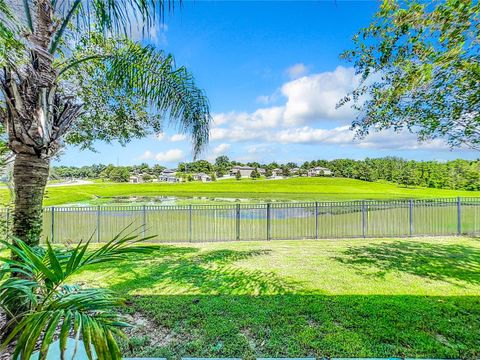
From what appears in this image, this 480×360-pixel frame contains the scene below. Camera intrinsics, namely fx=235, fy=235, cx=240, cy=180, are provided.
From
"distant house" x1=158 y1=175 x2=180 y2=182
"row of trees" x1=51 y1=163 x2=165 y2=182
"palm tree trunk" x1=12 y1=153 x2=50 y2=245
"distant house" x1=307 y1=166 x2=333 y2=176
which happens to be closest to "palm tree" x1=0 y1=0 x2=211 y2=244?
"palm tree trunk" x1=12 y1=153 x2=50 y2=245

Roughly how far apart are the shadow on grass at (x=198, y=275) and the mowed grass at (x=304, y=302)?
2cm

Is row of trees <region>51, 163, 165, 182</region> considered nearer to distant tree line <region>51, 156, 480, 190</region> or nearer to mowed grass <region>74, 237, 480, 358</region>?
distant tree line <region>51, 156, 480, 190</region>

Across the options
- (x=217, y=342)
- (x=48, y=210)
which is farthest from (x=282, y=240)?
(x=48, y=210)

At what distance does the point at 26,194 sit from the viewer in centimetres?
262

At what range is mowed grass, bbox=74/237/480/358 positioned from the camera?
2.61 m

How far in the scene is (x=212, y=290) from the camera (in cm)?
420

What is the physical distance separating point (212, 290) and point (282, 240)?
17.2 feet

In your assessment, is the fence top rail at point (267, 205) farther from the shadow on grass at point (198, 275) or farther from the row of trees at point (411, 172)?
the row of trees at point (411, 172)

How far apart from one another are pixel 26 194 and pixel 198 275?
3.38m

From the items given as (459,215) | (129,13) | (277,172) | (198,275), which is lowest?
(198,275)

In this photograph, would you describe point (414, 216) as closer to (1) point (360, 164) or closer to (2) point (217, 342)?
(2) point (217, 342)

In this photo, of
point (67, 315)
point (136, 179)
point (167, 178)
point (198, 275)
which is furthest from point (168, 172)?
point (67, 315)

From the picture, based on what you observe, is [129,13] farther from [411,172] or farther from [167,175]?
[411,172]

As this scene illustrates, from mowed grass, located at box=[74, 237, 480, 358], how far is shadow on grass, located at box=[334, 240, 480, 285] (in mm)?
→ 27
